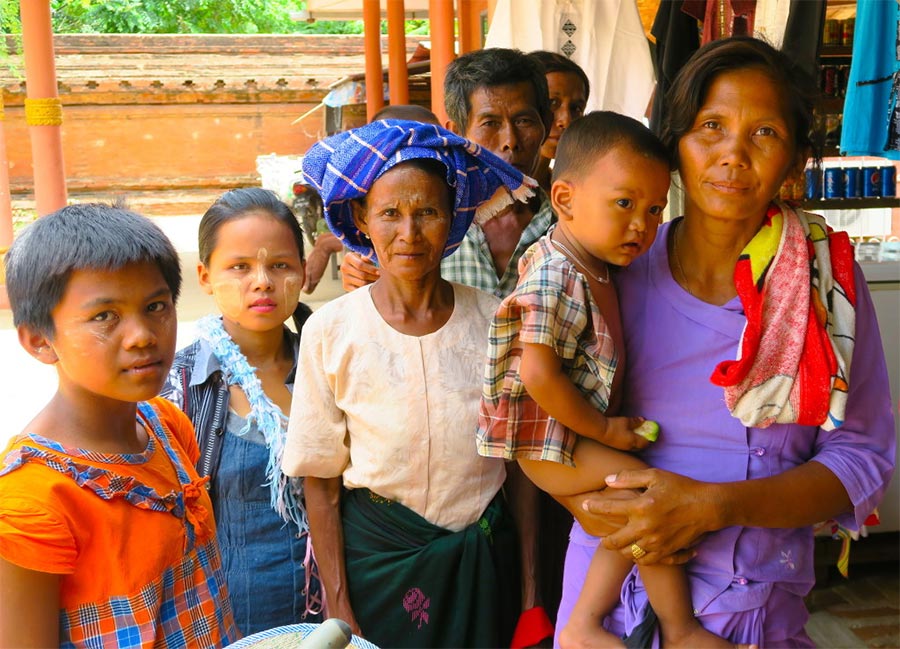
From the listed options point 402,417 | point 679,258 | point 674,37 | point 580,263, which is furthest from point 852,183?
point 402,417

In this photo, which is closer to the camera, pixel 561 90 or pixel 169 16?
pixel 561 90

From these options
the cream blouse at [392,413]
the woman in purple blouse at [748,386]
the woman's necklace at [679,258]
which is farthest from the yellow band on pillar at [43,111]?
the woman in purple blouse at [748,386]

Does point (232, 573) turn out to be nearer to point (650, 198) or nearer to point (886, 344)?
point (650, 198)

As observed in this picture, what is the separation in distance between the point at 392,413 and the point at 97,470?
2.18ft

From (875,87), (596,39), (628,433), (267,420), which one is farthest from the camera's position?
(596,39)

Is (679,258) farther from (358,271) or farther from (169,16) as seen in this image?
(169,16)

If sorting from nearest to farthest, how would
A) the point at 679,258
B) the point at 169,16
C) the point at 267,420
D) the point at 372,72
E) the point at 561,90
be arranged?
the point at 679,258, the point at 267,420, the point at 561,90, the point at 372,72, the point at 169,16

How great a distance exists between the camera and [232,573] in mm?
2117

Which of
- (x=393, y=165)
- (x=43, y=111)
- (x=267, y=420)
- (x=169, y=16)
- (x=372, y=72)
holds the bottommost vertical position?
(x=267, y=420)

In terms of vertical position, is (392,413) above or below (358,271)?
below

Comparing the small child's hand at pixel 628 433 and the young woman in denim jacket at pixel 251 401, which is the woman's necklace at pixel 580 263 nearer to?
the small child's hand at pixel 628 433

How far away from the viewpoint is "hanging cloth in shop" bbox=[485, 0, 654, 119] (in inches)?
189

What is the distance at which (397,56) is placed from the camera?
9.67m

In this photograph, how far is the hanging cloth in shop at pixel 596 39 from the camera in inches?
189
